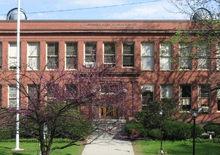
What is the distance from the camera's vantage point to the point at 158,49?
26.5 metres

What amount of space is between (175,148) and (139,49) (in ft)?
34.3

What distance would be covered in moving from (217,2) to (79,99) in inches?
472

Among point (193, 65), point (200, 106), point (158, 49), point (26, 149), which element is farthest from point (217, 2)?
point (26, 149)

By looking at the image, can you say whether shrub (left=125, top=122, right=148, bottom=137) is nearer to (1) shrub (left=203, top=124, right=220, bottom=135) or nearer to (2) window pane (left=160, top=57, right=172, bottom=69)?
(1) shrub (left=203, top=124, right=220, bottom=135)

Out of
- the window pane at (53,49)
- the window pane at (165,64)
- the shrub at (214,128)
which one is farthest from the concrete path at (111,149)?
the window pane at (53,49)

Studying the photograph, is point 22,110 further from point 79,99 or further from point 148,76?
point 148,76

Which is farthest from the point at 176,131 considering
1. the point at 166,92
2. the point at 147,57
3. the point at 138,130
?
the point at 147,57

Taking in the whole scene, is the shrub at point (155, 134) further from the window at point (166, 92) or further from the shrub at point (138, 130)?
the window at point (166, 92)

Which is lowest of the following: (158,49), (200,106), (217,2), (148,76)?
(200,106)

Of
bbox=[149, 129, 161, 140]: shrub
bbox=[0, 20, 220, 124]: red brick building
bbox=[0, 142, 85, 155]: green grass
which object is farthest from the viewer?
bbox=[0, 20, 220, 124]: red brick building

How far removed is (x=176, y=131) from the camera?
20719 millimetres

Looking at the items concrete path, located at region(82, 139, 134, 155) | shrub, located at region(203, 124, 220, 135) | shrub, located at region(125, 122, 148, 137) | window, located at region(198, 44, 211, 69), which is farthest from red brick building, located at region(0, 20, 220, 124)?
concrete path, located at region(82, 139, 134, 155)

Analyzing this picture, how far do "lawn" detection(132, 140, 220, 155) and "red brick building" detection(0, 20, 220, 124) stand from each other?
6.48 metres

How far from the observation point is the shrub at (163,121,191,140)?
68.0 feet
